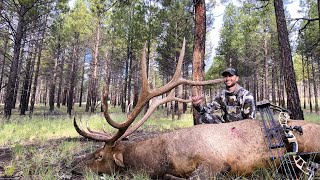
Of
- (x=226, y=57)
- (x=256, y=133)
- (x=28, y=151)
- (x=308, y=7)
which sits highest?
(x=308, y=7)

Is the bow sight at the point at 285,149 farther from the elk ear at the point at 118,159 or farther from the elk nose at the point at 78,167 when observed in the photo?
the elk nose at the point at 78,167

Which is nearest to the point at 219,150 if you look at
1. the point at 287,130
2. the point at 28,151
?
the point at 287,130

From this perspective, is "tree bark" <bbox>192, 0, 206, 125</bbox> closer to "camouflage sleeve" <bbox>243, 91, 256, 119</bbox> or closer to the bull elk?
"camouflage sleeve" <bbox>243, 91, 256, 119</bbox>

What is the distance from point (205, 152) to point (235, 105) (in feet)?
5.27

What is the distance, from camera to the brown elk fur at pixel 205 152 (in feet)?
9.98

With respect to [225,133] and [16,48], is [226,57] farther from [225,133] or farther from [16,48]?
[225,133]

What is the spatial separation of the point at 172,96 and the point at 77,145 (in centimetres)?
252

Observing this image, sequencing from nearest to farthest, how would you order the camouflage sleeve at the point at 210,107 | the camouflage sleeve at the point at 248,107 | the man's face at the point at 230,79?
the camouflage sleeve at the point at 248,107
the man's face at the point at 230,79
the camouflage sleeve at the point at 210,107

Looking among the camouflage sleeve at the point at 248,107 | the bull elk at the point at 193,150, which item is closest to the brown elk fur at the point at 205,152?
the bull elk at the point at 193,150

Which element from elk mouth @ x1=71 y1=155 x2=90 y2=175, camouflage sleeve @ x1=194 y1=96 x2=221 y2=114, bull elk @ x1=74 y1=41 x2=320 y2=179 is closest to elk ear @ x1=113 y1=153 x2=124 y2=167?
bull elk @ x1=74 y1=41 x2=320 y2=179

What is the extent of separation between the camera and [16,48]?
516 inches

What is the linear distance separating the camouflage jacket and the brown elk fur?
887 mm

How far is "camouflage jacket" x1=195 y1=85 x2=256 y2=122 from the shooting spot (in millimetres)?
4291

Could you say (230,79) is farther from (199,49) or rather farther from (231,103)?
(199,49)
